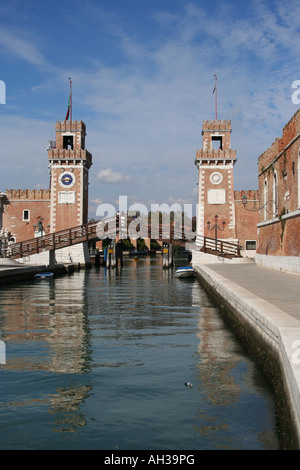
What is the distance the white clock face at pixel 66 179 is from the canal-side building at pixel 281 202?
859 inches

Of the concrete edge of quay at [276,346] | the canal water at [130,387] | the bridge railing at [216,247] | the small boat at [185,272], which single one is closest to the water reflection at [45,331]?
the canal water at [130,387]

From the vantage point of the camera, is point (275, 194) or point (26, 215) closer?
point (275, 194)

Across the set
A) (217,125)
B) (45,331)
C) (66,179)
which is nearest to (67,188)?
(66,179)

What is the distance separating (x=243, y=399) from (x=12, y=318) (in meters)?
9.04

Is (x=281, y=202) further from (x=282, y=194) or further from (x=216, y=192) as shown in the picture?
(x=216, y=192)

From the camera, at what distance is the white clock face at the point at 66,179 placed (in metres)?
46.4

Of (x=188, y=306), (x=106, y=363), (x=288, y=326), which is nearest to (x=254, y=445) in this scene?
(x=288, y=326)

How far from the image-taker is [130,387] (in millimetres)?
7219

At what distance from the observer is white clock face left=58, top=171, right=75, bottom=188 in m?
46.4

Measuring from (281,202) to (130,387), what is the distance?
18059 millimetres

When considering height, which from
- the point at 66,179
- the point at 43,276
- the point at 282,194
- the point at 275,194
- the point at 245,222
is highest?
the point at 66,179

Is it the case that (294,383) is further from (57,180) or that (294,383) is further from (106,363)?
(57,180)

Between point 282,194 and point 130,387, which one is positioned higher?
point 282,194

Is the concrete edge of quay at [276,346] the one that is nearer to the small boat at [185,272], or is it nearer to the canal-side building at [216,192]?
the small boat at [185,272]
